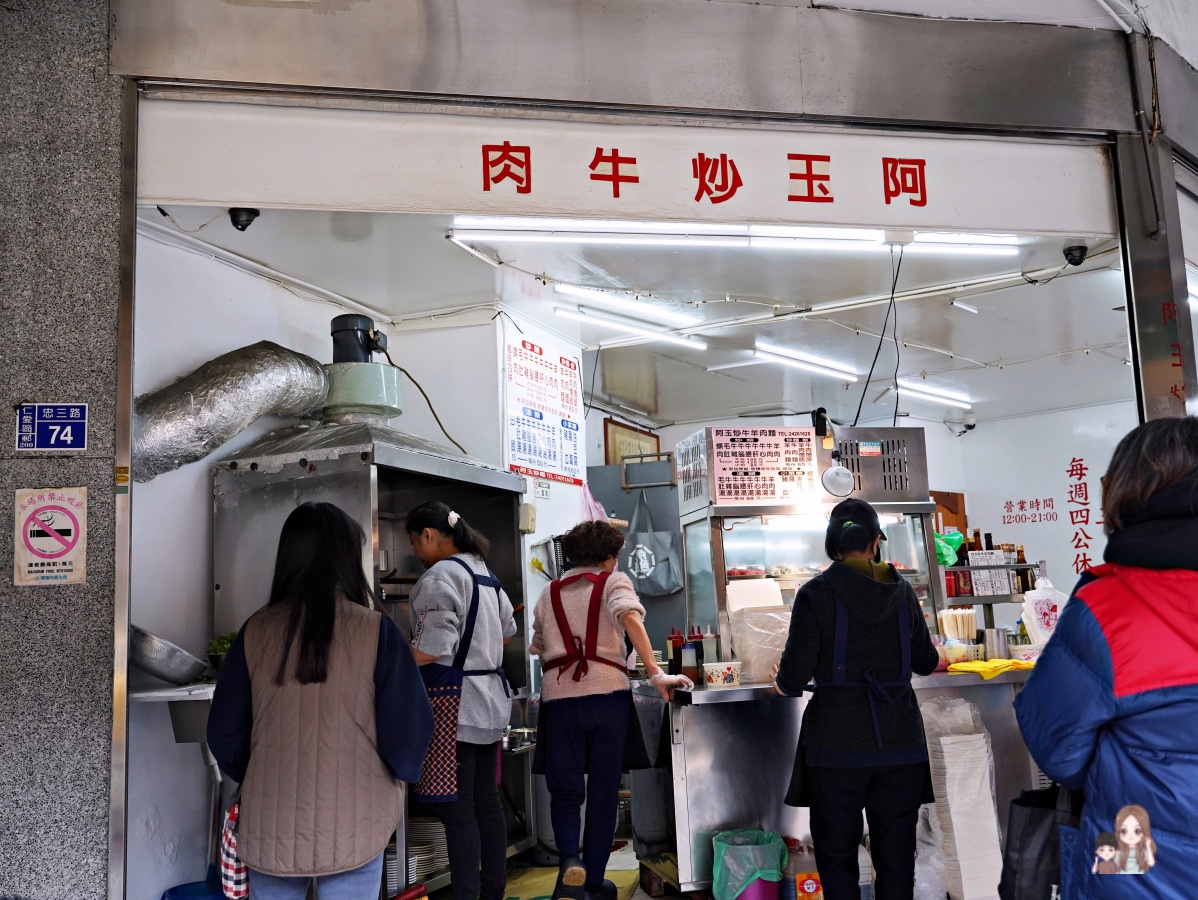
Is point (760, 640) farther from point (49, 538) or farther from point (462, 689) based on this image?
point (49, 538)

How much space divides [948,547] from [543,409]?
2741 mm

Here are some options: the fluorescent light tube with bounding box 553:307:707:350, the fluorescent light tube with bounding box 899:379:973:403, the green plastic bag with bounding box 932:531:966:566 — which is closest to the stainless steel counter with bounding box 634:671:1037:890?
the green plastic bag with bounding box 932:531:966:566

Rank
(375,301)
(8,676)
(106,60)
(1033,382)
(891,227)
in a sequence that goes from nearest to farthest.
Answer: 1. (8,676)
2. (106,60)
3. (891,227)
4. (375,301)
5. (1033,382)

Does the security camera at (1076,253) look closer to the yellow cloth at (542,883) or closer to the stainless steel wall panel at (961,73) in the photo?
the stainless steel wall panel at (961,73)

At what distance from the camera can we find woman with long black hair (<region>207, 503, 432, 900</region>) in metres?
2.64

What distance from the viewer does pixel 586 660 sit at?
4340 mm

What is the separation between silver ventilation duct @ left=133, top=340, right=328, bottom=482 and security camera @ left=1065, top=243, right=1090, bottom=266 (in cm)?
412

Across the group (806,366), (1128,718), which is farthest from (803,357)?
(1128,718)

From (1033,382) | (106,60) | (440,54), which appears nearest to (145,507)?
(106,60)

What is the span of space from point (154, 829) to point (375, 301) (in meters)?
3.08

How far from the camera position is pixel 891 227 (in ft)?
10.9

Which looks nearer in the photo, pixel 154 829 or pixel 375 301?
pixel 154 829

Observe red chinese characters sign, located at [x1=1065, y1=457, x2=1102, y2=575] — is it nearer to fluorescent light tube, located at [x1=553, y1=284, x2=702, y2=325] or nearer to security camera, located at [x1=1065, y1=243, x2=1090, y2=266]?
security camera, located at [x1=1065, y1=243, x2=1090, y2=266]

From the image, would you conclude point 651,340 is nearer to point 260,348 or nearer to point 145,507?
point 260,348
